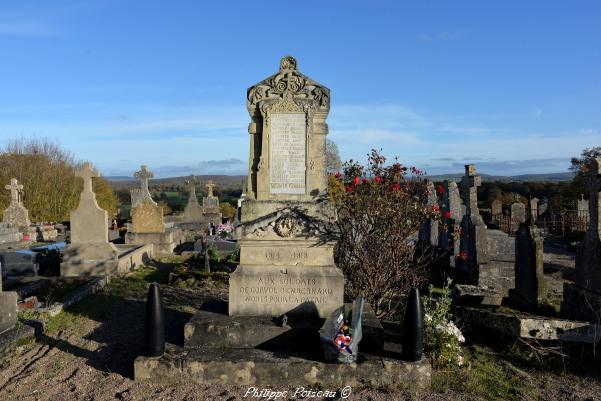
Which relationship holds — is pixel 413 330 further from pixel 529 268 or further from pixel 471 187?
pixel 471 187

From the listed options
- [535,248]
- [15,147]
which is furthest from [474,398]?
[15,147]

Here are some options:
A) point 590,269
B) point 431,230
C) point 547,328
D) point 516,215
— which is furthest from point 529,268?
point 516,215

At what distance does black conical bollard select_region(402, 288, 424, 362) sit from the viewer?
5027 mm

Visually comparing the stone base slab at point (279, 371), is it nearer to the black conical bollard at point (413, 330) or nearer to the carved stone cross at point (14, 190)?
the black conical bollard at point (413, 330)

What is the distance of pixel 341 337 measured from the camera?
5078 millimetres

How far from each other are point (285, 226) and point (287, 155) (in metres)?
0.96

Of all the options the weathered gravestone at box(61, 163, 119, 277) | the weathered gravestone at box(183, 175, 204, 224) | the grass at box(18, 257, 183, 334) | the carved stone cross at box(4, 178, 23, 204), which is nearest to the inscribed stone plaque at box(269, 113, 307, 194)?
the grass at box(18, 257, 183, 334)

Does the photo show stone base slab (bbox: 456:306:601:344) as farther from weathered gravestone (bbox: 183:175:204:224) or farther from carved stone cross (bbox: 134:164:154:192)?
weathered gravestone (bbox: 183:175:204:224)

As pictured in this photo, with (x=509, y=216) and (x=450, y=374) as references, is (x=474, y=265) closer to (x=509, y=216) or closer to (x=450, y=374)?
(x=450, y=374)

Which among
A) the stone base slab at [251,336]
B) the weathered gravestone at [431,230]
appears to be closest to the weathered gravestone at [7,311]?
the stone base slab at [251,336]

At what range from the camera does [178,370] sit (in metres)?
5.11

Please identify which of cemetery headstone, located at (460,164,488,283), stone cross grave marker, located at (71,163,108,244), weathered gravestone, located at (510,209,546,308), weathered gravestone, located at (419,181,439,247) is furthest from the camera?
weathered gravestone, located at (419,181,439,247)

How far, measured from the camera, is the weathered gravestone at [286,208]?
6.11 m

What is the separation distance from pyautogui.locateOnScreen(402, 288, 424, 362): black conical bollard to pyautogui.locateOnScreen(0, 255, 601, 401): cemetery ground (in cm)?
38
